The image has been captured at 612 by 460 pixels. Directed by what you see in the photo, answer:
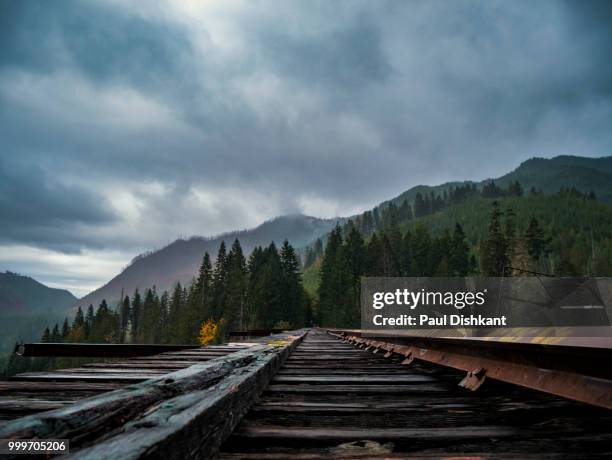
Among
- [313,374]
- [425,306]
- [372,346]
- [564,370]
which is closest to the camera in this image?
[564,370]

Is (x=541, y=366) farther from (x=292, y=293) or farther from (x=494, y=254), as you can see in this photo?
(x=494, y=254)

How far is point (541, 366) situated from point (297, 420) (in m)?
1.58

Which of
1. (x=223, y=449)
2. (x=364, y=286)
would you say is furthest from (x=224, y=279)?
(x=223, y=449)

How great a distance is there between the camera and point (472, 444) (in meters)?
1.56

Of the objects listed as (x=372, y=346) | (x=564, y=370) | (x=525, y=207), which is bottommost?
(x=372, y=346)

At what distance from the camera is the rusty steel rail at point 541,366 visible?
190 cm

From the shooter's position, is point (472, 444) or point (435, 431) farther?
point (435, 431)

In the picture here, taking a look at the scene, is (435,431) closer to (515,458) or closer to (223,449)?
(515,458)

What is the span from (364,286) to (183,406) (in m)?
84.2

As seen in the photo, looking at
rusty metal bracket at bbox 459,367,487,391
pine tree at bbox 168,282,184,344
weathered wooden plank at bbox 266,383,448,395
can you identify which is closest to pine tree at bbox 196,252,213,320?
pine tree at bbox 168,282,184,344

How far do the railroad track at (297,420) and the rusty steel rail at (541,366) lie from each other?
0.06 meters

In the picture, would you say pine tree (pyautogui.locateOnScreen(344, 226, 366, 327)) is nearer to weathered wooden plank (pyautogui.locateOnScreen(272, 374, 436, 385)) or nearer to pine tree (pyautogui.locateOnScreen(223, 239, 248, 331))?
pine tree (pyautogui.locateOnScreen(223, 239, 248, 331))

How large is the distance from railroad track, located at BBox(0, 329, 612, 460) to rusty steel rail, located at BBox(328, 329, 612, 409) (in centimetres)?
6

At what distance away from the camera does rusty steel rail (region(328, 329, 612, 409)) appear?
190 centimetres
